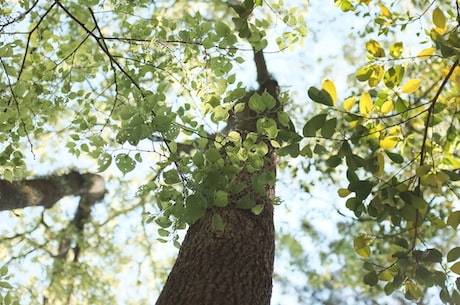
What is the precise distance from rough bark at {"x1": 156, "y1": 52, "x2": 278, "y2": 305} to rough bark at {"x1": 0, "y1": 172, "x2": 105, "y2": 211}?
2.38m

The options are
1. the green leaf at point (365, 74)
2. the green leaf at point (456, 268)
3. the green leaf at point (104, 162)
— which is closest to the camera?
the green leaf at point (456, 268)

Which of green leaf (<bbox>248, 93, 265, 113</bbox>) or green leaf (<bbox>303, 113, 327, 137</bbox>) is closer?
green leaf (<bbox>303, 113, 327, 137</bbox>)

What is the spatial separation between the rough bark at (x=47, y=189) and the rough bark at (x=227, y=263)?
238cm

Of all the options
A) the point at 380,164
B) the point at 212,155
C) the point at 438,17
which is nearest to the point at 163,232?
the point at 212,155

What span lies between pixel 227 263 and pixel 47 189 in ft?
11.7

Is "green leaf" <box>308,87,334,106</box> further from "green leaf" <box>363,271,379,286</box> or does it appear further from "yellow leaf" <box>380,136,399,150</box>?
"green leaf" <box>363,271,379,286</box>

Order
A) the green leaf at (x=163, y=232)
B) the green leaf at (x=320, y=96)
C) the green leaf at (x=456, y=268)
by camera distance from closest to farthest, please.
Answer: the green leaf at (x=320, y=96)
the green leaf at (x=456, y=268)
the green leaf at (x=163, y=232)

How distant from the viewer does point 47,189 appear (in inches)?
190

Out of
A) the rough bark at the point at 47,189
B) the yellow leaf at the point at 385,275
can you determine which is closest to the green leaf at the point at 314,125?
the yellow leaf at the point at 385,275

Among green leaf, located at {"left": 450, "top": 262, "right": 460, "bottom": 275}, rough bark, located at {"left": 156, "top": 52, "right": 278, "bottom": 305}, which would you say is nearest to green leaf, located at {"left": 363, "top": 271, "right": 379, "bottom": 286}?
green leaf, located at {"left": 450, "top": 262, "right": 460, "bottom": 275}

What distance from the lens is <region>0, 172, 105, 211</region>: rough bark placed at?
4203 millimetres

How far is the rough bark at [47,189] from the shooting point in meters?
4.20

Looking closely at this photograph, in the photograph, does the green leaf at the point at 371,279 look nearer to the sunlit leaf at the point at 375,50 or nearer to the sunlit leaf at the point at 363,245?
the sunlit leaf at the point at 363,245

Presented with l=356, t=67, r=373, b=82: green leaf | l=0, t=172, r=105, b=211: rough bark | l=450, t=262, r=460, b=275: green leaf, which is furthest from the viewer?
l=0, t=172, r=105, b=211: rough bark
